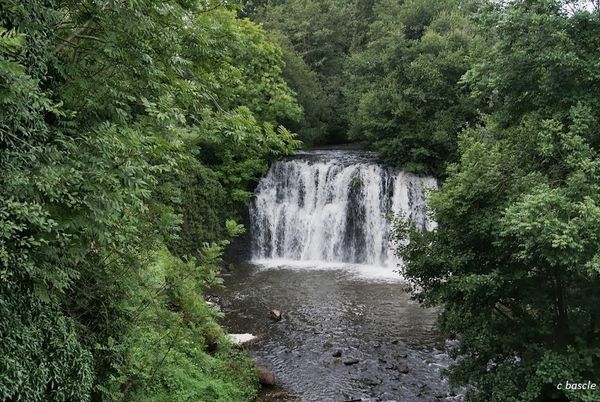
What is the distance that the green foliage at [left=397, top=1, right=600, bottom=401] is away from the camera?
256 inches

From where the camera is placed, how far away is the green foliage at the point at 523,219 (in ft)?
21.3

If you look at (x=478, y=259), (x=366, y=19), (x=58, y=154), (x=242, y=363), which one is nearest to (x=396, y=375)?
(x=242, y=363)

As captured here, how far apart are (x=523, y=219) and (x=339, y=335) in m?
7.92

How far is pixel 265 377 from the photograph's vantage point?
33.7 feet

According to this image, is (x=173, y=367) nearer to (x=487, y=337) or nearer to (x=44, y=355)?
(x=44, y=355)

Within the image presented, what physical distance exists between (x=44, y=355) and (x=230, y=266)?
15.1 m

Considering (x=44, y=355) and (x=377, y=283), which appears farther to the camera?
(x=377, y=283)

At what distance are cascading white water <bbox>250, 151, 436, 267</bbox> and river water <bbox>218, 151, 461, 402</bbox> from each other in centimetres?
→ 4

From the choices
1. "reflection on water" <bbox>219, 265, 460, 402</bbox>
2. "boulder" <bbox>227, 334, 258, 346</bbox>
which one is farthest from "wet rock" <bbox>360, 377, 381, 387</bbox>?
"boulder" <bbox>227, 334, 258, 346</bbox>

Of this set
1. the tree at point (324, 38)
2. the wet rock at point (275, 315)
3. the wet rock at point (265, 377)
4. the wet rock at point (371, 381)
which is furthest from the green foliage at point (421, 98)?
the wet rock at point (265, 377)

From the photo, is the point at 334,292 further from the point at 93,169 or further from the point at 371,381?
the point at 93,169

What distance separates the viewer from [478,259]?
7820mm

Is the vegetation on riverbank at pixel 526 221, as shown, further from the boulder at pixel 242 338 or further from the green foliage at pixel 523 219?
the boulder at pixel 242 338

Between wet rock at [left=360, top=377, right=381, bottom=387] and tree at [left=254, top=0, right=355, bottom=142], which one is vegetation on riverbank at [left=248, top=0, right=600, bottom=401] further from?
tree at [left=254, top=0, right=355, bottom=142]
